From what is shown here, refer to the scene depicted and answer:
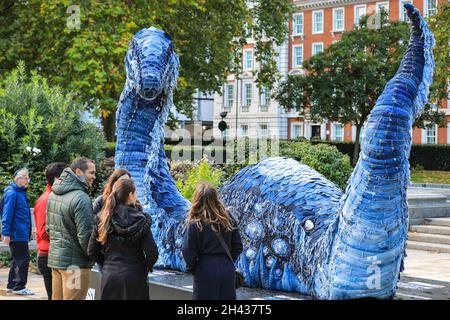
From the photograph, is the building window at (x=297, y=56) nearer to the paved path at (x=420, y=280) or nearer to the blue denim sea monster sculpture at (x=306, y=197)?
the paved path at (x=420, y=280)

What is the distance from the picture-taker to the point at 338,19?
60562mm

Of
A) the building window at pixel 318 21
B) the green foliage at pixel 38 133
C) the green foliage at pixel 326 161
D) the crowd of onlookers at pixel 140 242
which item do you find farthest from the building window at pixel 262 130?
the crowd of onlookers at pixel 140 242

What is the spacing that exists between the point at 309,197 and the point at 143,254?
1.55m

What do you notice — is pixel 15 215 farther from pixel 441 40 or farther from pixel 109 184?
pixel 441 40

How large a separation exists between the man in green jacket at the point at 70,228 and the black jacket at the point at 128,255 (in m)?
0.81

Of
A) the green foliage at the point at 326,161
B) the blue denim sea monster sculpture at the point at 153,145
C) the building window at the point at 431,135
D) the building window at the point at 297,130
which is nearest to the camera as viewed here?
the blue denim sea monster sculpture at the point at 153,145

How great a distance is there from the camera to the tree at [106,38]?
1923 centimetres

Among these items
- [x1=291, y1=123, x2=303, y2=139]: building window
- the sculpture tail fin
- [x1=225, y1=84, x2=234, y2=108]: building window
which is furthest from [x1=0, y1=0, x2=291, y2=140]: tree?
[x1=225, y1=84, x2=234, y2=108]: building window

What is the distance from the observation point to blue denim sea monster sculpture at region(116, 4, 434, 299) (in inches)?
205

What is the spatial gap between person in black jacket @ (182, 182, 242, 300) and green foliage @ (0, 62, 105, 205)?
7628 mm

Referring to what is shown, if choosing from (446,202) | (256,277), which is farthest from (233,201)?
(446,202)

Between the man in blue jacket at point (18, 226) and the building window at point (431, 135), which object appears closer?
the man in blue jacket at point (18, 226)

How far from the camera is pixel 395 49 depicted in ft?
131

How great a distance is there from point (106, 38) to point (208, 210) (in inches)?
574
